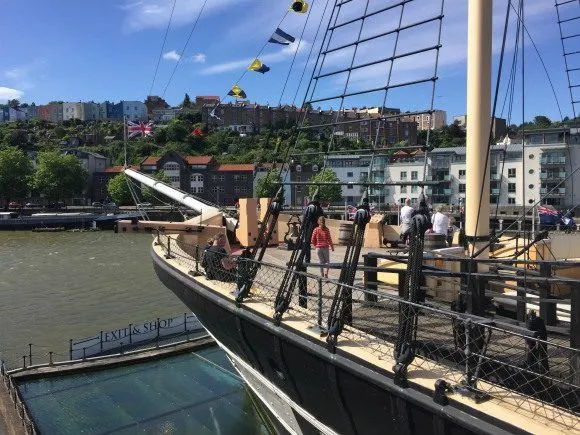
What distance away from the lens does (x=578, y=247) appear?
10500 millimetres

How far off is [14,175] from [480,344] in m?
91.2

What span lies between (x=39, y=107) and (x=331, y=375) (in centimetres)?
19742

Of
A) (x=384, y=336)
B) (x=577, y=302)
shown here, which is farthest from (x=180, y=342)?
(x=577, y=302)

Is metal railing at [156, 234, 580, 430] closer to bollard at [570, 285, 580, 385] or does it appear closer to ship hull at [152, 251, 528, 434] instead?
bollard at [570, 285, 580, 385]

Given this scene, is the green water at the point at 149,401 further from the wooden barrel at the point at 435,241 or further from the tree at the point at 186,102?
the tree at the point at 186,102

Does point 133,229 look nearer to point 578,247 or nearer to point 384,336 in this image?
point 384,336

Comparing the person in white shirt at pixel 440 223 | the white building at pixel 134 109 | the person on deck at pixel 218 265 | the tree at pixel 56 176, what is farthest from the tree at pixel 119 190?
the white building at pixel 134 109

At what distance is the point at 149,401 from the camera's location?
30.9 feet

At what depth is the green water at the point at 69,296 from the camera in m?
15.9

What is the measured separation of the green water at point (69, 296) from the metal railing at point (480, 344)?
1002cm

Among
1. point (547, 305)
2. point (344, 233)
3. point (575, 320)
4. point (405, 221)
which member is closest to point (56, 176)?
point (344, 233)

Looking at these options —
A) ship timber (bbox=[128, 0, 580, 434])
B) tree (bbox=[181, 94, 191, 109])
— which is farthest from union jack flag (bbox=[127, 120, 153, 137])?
tree (bbox=[181, 94, 191, 109])

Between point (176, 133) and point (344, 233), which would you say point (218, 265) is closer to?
point (344, 233)

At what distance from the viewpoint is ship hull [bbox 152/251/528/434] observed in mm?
3268
